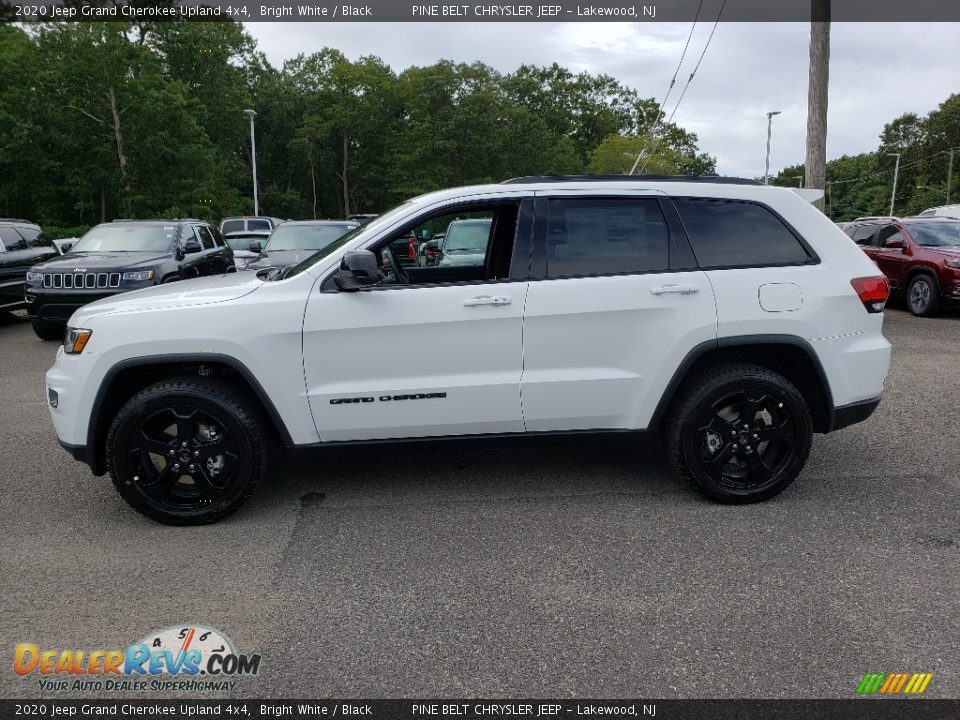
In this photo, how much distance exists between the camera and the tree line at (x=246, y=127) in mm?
34281

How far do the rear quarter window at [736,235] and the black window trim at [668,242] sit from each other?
0.05 metres

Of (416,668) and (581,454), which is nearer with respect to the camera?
(416,668)

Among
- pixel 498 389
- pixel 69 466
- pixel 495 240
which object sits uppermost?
pixel 495 240

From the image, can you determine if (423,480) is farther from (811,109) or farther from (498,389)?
(811,109)

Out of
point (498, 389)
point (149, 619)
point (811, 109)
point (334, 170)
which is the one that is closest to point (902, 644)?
point (498, 389)

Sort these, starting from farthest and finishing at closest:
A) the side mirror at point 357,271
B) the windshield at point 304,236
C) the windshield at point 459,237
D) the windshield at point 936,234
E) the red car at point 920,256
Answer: the windshield at point 304,236 → the windshield at point 936,234 → the red car at point 920,256 → the windshield at point 459,237 → the side mirror at point 357,271

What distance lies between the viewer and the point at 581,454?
5277mm

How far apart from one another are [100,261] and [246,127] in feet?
159

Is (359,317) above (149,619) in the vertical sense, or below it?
above

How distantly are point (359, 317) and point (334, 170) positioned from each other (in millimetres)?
59715

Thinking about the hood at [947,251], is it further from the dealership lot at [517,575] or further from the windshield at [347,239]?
the windshield at [347,239]

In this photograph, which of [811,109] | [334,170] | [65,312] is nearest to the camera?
[65,312]

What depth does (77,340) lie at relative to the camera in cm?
402

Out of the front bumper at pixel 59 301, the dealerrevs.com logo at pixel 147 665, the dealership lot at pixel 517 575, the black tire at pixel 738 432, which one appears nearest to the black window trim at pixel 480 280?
the dealership lot at pixel 517 575
